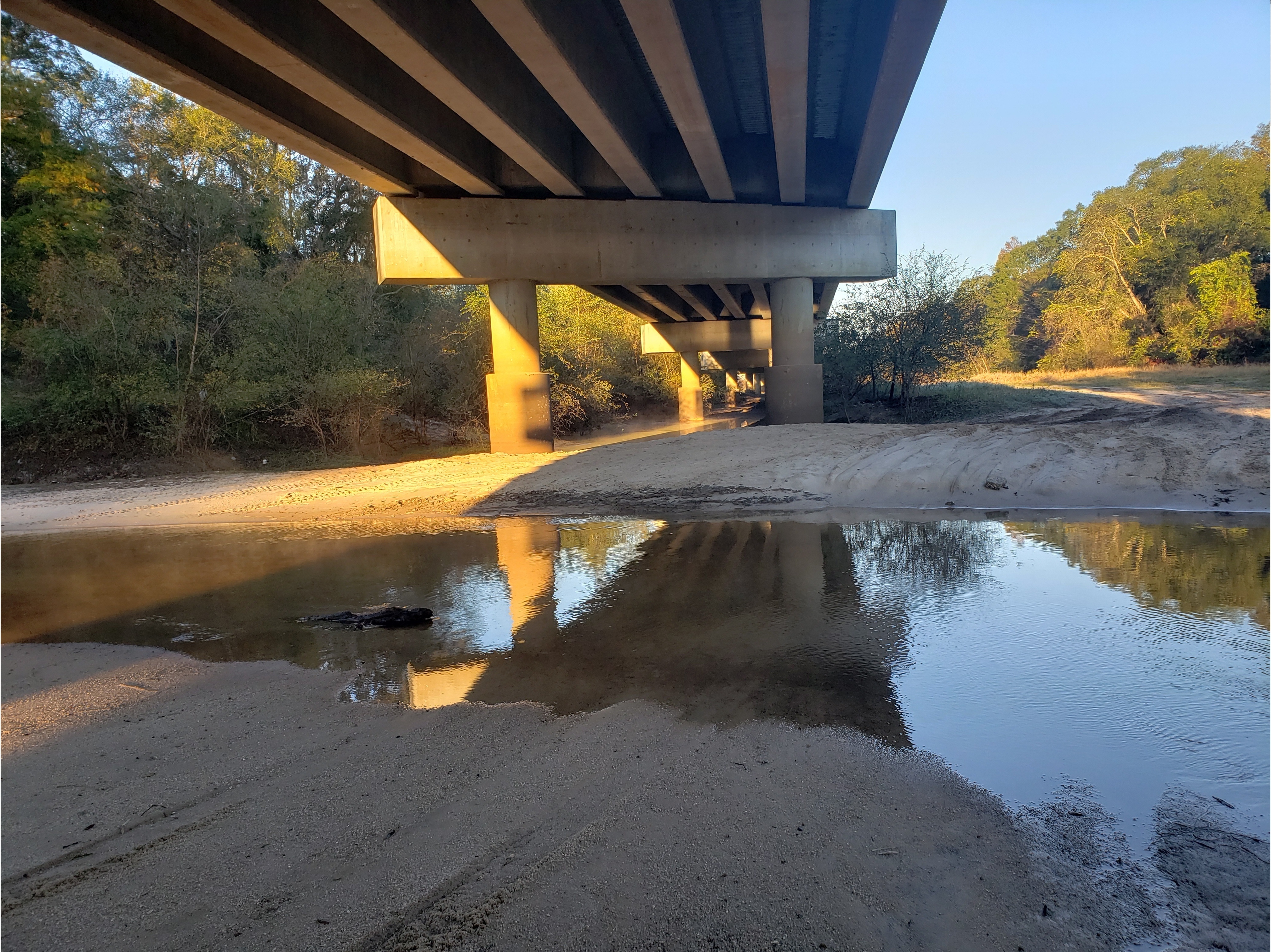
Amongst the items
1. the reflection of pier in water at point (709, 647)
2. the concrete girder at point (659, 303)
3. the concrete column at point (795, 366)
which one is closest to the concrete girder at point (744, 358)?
the concrete girder at point (659, 303)

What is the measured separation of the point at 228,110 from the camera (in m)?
10.9

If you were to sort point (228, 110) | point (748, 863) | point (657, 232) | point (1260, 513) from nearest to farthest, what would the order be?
point (748, 863) → point (1260, 513) → point (228, 110) → point (657, 232)

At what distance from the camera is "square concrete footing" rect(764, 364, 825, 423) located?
18875mm

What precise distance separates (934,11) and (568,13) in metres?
4.64

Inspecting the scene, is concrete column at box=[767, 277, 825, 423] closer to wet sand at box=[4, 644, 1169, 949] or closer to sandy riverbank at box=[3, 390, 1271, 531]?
sandy riverbank at box=[3, 390, 1271, 531]

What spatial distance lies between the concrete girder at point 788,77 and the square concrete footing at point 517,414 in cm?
711

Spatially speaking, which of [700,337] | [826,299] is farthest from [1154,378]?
[700,337]

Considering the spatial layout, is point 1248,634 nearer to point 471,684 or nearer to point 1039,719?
point 1039,719

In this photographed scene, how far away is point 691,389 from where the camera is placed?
3841 cm

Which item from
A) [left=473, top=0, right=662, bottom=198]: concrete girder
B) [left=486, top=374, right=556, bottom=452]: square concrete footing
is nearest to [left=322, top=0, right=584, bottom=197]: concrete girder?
[left=473, top=0, right=662, bottom=198]: concrete girder

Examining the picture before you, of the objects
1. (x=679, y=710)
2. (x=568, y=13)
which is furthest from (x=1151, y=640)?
(x=568, y=13)

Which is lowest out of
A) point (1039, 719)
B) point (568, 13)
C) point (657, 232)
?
point (1039, 719)

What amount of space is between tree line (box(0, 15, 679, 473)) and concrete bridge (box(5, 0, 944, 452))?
14.3 feet

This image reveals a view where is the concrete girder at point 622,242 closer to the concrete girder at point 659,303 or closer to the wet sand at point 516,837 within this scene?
the concrete girder at point 659,303
